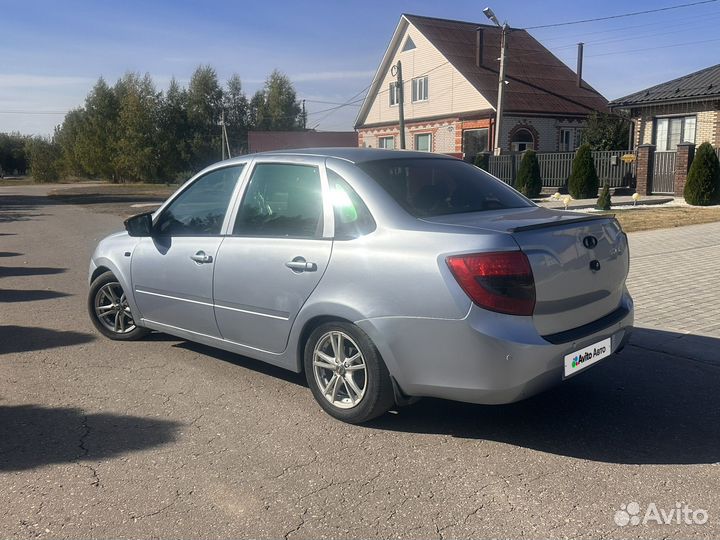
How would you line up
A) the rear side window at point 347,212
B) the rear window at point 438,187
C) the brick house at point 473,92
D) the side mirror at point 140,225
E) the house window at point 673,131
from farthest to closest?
the brick house at point 473,92, the house window at point 673,131, the side mirror at point 140,225, the rear window at point 438,187, the rear side window at point 347,212

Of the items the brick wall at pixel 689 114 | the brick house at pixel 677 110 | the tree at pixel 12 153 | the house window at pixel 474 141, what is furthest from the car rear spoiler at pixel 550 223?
the tree at pixel 12 153

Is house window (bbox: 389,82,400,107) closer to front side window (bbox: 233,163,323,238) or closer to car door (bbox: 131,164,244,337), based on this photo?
car door (bbox: 131,164,244,337)

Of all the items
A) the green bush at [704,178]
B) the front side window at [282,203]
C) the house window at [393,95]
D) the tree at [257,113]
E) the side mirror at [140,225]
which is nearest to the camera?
the front side window at [282,203]

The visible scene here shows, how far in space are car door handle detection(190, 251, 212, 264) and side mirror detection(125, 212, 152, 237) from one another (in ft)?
2.28

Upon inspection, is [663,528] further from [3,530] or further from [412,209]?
[3,530]

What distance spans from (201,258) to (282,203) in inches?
31.3

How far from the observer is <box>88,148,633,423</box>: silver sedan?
3.51m

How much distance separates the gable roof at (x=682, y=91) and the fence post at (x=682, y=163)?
2.68 m

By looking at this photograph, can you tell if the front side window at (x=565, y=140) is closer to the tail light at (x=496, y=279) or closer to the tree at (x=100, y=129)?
the tail light at (x=496, y=279)

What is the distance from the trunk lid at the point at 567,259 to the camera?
11.8 feet

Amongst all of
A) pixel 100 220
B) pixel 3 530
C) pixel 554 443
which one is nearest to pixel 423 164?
pixel 554 443

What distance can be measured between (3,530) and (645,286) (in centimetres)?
741

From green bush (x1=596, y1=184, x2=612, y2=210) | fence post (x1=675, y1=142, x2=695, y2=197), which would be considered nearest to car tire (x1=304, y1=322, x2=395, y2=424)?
green bush (x1=596, y1=184, x2=612, y2=210)

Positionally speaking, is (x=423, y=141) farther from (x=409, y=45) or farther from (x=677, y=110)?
(x=677, y=110)
